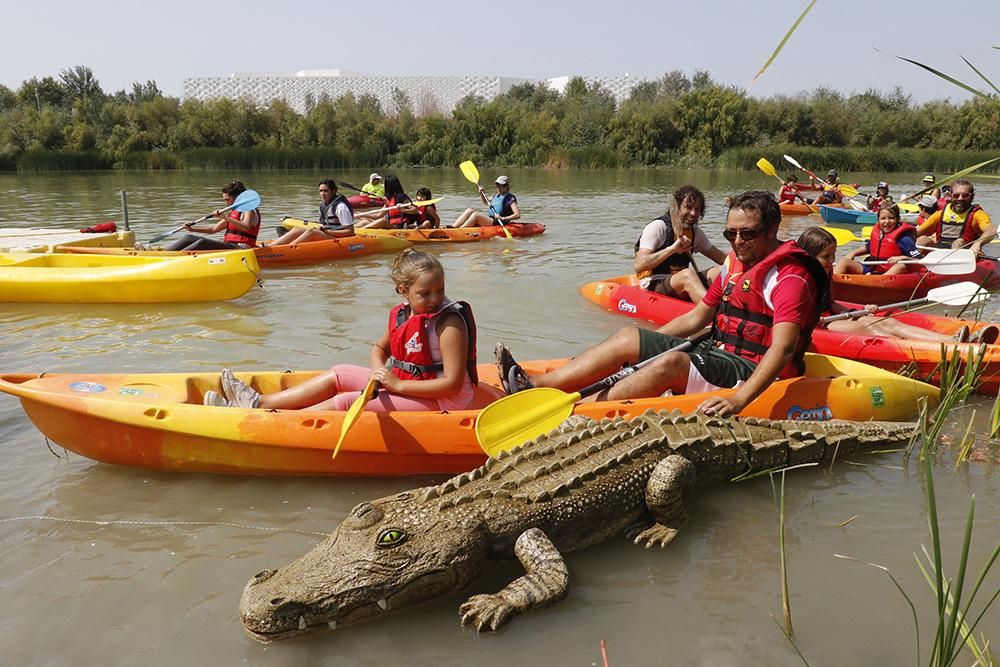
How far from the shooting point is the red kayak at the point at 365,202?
16.6 metres

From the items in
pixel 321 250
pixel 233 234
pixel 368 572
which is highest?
pixel 233 234

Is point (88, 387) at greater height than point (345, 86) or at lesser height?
lesser

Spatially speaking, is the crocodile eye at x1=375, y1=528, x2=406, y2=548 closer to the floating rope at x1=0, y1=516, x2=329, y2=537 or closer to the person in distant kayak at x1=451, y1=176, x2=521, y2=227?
the floating rope at x1=0, y1=516, x2=329, y2=537

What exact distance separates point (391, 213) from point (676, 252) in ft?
25.8

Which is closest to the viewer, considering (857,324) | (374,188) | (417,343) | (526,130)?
(417,343)

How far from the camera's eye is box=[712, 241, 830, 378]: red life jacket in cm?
437

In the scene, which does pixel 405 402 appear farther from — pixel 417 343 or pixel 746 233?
pixel 746 233

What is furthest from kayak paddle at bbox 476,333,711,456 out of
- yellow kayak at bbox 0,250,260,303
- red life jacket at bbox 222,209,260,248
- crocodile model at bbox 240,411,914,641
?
red life jacket at bbox 222,209,260,248

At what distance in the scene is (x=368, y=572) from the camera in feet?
9.70

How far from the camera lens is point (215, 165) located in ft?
114

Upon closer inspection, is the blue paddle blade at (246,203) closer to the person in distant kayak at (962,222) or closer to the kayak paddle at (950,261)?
the kayak paddle at (950,261)

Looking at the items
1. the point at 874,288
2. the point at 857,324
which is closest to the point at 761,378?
the point at 857,324

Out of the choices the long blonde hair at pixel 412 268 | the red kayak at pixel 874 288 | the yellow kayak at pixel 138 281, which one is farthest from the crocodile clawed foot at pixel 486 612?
the red kayak at pixel 874 288

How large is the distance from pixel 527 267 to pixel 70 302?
632 centimetres
